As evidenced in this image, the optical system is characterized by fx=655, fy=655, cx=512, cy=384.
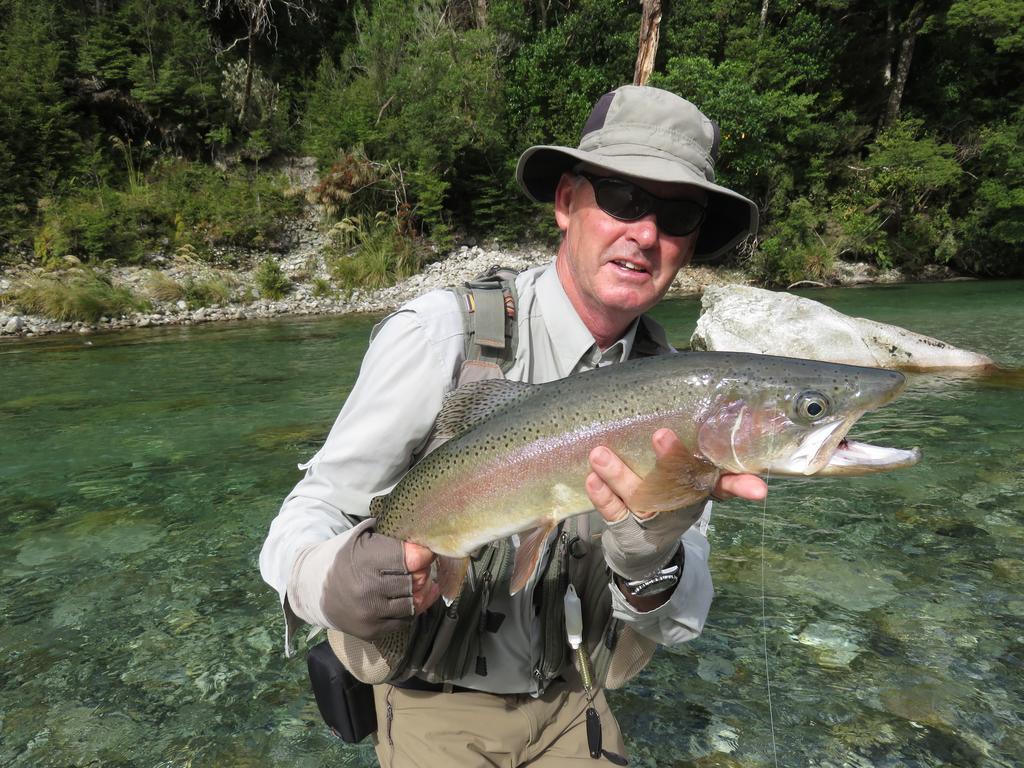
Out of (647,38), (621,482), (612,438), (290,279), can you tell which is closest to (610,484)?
(621,482)

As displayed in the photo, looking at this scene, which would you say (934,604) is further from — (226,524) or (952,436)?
(226,524)

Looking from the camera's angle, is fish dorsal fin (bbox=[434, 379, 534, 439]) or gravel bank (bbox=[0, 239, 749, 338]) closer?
fish dorsal fin (bbox=[434, 379, 534, 439])

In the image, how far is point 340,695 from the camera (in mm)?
2254

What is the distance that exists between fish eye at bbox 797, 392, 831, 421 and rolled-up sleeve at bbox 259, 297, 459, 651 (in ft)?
3.55

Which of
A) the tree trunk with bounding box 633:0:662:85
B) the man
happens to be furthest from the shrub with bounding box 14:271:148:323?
the man

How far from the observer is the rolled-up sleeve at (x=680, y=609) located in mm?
2188

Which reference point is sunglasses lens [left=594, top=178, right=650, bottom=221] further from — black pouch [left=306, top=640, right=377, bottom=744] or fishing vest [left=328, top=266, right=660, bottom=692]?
black pouch [left=306, top=640, right=377, bottom=744]

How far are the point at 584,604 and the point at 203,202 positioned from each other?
25416mm

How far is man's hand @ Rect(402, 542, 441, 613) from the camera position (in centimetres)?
188

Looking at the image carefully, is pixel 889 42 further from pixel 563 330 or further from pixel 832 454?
pixel 832 454

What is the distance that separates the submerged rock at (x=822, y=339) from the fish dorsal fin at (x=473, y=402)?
846 centimetres

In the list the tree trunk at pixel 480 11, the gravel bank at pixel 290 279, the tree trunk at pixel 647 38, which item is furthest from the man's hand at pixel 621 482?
the tree trunk at pixel 480 11

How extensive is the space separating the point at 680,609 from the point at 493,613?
641mm

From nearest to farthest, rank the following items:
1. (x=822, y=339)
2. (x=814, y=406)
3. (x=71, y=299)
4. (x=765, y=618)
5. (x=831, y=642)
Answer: (x=814, y=406) → (x=831, y=642) → (x=765, y=618) → (x=822, y=339) → (x=71, y=299)
